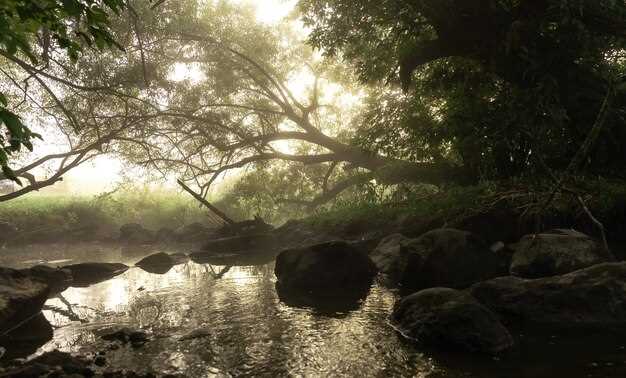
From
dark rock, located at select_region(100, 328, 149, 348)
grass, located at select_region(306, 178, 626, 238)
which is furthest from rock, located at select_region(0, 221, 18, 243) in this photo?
dark rock, located at select_region(100, 328, 149, 348)

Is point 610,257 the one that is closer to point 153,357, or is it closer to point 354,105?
point 153,357

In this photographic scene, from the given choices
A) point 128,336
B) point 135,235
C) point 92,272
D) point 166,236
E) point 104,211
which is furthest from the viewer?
point 104,211

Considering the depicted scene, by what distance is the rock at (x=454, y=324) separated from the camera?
5645 mm

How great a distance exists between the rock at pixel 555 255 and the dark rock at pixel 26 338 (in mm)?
8782

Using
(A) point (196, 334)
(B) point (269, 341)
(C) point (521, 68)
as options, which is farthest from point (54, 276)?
(C) point (521, 68)

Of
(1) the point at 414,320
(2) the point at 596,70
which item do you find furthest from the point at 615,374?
(2) the point at 596,70

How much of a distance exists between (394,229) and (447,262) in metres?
5.61

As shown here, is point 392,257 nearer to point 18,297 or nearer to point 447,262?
point 447,262

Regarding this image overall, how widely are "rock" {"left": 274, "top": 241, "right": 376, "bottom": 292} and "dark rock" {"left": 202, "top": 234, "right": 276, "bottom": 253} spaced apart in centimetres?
912

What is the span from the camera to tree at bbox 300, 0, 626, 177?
31.1 ft

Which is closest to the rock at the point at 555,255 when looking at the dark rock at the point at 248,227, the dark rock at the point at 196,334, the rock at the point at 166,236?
the dark rock at the point at 196,334

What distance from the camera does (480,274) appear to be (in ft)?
31.1

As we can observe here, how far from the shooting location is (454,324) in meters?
5.82

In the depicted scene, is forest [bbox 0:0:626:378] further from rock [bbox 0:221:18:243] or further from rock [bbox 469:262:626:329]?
rock [bbox 0:221:18:243]
